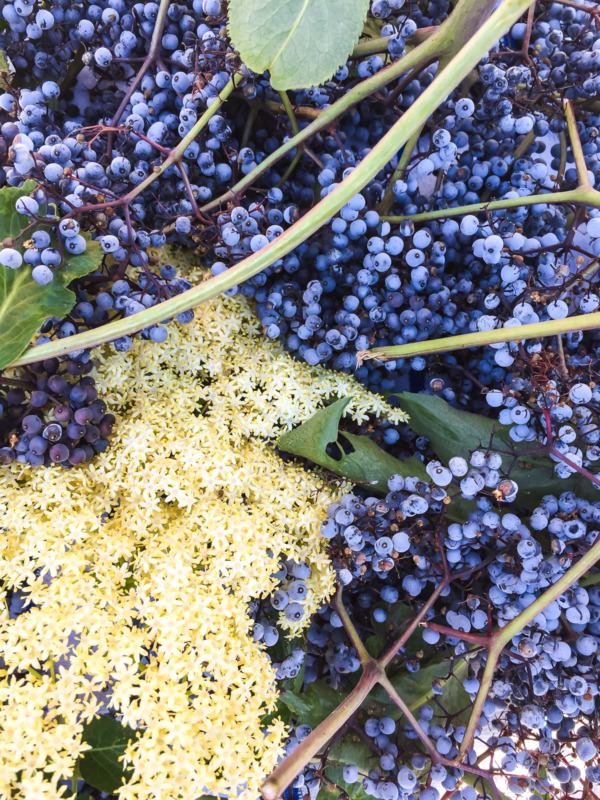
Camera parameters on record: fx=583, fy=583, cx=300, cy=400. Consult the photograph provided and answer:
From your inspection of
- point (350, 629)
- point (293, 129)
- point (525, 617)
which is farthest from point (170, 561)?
point (293, 129)

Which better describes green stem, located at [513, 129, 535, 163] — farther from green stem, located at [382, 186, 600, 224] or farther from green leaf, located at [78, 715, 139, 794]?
green leaf, located at [78, 715, 139, 794]

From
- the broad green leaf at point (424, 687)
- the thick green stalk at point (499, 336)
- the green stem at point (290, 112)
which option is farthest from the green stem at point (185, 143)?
the broad green leaf at point (424, 687)

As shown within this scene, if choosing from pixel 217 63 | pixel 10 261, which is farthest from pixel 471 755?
pixel 217 63

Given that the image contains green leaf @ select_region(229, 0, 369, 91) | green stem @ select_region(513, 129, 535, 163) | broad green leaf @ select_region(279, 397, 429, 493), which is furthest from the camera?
green stem @ select_region(513, 129, 535, 163)

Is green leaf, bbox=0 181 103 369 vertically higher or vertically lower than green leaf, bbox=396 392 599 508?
higher

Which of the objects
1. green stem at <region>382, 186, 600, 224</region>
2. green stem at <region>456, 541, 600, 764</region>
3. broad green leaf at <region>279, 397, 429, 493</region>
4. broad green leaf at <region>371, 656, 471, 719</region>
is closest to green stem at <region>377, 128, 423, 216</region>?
green stem at <region>382, 186, 600, 224</region>

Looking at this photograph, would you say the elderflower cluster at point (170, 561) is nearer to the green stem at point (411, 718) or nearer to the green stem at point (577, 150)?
the green stem at point (411, 718)
